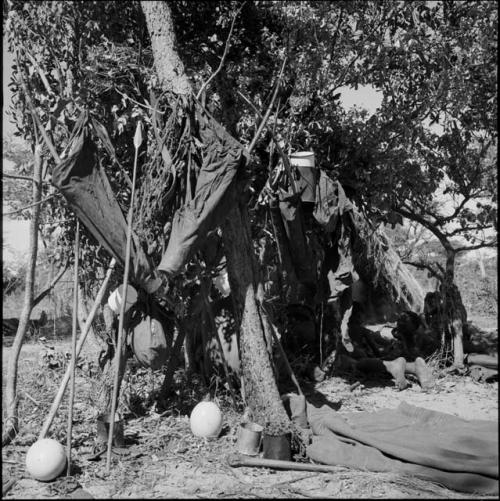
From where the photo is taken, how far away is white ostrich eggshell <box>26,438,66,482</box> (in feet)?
11.4

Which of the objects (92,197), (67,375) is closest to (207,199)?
(92,197)

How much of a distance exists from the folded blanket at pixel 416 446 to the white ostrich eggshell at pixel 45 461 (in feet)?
5.53

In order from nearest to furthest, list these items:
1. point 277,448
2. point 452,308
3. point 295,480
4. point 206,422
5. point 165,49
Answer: point 295,480, point 277,448, point 206,422, point 165,49, point 452,308

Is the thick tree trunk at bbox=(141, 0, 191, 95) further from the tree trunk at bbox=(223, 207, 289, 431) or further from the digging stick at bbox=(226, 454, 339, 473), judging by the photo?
the digging stick at bbox=(226, 454, 339, 473)

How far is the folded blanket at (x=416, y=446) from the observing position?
11.3 ft

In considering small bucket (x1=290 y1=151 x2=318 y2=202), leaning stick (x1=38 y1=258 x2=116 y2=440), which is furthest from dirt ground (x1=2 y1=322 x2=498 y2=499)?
small bucket (x1=290 y1=151 x2=318 y2=202)

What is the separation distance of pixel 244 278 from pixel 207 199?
0.94 m

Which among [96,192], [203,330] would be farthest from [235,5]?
[203,330]

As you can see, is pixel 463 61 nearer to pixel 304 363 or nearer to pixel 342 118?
pixel 342 118

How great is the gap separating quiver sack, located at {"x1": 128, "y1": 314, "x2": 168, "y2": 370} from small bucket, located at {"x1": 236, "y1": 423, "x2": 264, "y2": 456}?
94 centimetres

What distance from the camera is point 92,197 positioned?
4027 millimetres

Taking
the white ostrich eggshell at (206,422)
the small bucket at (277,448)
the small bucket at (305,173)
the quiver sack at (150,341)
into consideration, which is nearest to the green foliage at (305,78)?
the small bucket at (305,173)

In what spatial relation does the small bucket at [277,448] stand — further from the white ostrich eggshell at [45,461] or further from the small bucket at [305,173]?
the small bucket at [305,173]

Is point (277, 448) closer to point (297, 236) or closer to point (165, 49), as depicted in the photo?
point (297, 236)
